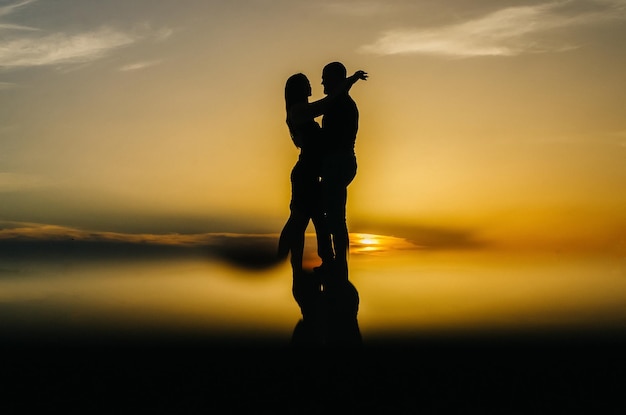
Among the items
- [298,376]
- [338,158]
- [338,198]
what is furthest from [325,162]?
[298,376]

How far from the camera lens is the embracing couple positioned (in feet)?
43.2

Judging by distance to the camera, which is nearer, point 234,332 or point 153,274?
point 234,332

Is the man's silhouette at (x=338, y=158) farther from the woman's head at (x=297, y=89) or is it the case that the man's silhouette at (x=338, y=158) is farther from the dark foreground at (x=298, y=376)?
the dark foreground at (x=298, y=376)

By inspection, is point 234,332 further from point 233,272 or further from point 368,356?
point 233,272

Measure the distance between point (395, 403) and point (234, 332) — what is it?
472 centimetres

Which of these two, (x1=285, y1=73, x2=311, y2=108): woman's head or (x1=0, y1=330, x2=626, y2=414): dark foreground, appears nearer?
(x1=0, y1=330, x2=626, y2=414): dark foreground

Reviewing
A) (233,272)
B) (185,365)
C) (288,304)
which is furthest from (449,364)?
(233,272)

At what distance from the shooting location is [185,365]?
968 cm

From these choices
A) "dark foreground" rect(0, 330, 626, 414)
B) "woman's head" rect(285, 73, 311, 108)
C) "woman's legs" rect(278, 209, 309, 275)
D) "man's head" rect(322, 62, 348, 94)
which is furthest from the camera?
"woman's legs" rect(278, 209, 309, 275)

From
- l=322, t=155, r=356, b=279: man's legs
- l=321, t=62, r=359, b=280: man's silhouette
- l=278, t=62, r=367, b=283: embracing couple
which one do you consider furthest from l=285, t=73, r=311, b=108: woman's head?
l=322, t=155, r=356, b=279: man's legs

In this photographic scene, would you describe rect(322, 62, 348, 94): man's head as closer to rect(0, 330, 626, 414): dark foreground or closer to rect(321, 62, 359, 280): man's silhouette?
rect(321, 62, 359, 280): man's silhouette

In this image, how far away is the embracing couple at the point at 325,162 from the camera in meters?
13.2

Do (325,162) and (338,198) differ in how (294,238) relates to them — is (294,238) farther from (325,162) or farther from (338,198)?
(325,162)

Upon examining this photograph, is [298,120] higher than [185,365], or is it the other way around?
[298,120]
